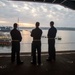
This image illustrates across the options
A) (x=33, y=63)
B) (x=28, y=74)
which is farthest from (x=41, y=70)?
(x=33, y=63)

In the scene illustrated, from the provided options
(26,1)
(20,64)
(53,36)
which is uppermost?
(26,1)

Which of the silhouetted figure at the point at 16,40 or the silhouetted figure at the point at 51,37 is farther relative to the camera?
the silhouetted figure at the point at 51,37

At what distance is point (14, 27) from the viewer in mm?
6332

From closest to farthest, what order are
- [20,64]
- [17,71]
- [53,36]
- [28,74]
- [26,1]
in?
1. [28,74]
2. [17,71]
3. [20,64]
4. [53,36]
5. [26,1]

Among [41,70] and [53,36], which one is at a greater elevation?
[53,36]

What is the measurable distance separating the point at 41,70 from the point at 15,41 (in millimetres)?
1679

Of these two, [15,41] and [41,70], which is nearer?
[41,70]

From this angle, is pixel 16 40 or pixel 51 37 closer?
pixel 16 40

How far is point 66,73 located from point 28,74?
111cm

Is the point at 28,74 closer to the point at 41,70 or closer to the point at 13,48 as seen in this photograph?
the point at 41,70

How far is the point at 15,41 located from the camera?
6410mm

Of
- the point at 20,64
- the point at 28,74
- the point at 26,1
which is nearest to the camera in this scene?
the point at 28,74

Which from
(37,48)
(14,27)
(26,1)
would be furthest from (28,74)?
(26,1)

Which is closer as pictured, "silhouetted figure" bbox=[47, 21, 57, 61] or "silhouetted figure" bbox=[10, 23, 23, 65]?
"silhouetted figure" bbox=[10, 23, 23, 65]
